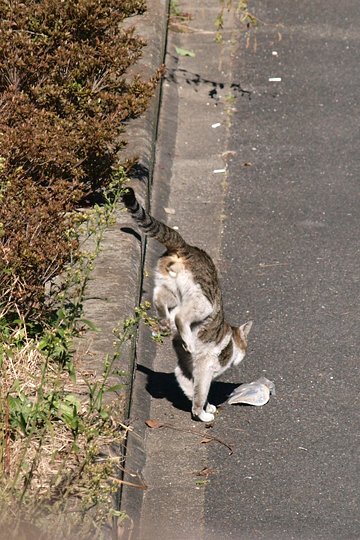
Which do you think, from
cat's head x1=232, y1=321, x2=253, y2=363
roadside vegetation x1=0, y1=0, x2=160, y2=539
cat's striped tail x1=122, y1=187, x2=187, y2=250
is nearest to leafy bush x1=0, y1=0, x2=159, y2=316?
roadside vegetation x1=0, y1=0, x2=160, y2=539

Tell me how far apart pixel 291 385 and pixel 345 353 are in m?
0.52

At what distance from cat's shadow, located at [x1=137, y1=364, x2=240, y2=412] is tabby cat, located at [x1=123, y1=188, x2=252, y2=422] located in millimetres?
154

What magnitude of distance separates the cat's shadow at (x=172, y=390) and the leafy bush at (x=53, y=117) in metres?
1.23

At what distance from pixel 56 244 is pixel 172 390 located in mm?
1601

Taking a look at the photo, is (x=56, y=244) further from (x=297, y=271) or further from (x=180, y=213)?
(x=180, y=213)

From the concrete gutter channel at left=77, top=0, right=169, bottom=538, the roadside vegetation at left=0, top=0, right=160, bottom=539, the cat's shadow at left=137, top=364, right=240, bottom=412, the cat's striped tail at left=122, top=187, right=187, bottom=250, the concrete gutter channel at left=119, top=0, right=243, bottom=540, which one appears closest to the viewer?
the roadside vegetation at left=0, top=0, right=160, bottom=539

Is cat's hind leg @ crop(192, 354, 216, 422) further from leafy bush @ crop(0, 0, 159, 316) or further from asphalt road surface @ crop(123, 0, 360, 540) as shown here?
leafy bush @ crop(0, 0, 159, 316)

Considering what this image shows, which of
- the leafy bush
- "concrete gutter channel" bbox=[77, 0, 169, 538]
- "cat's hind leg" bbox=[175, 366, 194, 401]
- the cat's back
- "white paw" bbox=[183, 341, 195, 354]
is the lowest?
"cat's hind leg" bbox=[175, 366, 194, 401]

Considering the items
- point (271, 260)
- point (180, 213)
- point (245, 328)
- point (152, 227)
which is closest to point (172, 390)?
point (245, 328)

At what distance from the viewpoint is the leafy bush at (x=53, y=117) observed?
21.0 ft

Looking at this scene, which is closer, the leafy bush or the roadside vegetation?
the roadside vegetation

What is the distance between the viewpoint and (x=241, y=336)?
7488 mm

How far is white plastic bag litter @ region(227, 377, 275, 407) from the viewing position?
7262mm

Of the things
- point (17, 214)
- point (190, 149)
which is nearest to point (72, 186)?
point (17, 214)
